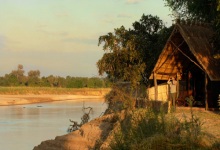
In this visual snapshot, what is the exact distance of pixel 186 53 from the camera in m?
16.9

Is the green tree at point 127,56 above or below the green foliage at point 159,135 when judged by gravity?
above

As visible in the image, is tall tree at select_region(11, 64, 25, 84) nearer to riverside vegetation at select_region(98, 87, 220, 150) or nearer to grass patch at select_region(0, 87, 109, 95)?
grass patch at select_region(0, 87, 109, 95)

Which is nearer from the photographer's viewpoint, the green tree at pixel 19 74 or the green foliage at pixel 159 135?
the green foliage at pixel 159 135

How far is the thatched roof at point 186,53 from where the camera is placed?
14258 millimetres

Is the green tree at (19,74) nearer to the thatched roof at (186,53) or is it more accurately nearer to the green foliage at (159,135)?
the thatched roof at (186,53)

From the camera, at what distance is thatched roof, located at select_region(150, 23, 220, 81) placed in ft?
46.8

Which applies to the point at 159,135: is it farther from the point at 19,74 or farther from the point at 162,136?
the point at 19,74

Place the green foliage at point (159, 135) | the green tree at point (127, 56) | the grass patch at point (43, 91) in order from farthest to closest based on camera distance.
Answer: the grass patch at point (43, 91) < the green tree at point (127, 56) < the green foliage at point (159, 135)

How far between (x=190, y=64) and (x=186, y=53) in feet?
2.80

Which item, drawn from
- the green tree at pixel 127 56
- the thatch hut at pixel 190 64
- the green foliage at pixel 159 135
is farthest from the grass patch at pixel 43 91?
the green foliage at pixel 159 135

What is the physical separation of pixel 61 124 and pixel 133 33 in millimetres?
6775

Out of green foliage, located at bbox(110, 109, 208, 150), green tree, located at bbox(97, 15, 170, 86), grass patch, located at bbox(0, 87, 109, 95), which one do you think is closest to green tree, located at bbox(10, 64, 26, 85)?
grass patch, located at bbox(0, 87, 109, 95)

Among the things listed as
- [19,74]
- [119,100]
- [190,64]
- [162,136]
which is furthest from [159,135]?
[19,74]

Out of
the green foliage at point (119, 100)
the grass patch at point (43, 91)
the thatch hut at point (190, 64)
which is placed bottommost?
the green foliage at point (119, 100)
